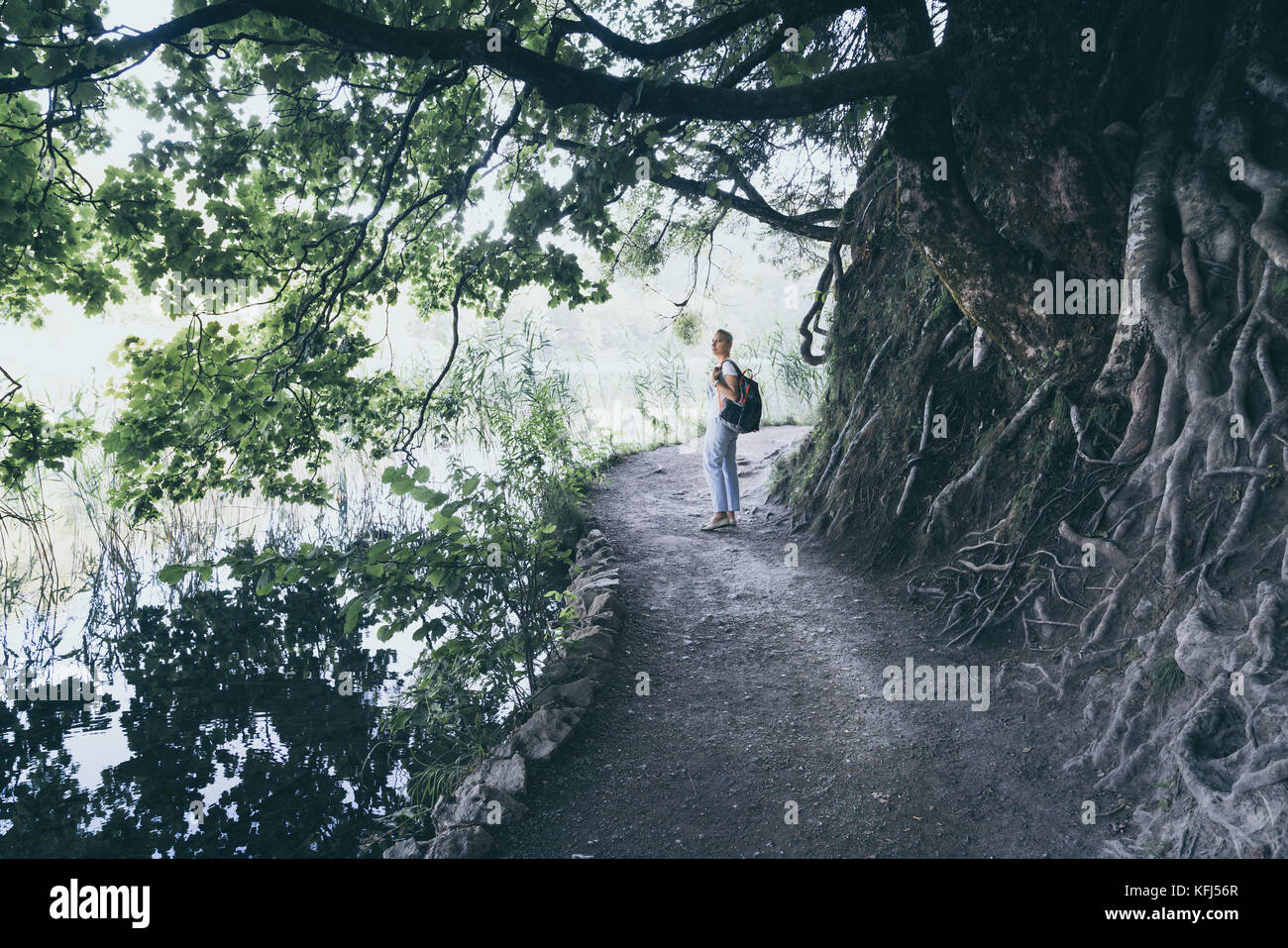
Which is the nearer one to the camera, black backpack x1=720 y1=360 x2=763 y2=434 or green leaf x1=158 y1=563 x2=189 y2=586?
green leaf x1=158 y1=563 x2=189 y2=586

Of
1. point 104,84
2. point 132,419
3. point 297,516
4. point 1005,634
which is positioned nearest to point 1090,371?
point 1005,634

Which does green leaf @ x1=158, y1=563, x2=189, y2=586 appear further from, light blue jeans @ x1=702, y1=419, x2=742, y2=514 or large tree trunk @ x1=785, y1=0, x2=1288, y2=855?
light blue jeans @ x1=702, y1=419, x2=742, y2=514

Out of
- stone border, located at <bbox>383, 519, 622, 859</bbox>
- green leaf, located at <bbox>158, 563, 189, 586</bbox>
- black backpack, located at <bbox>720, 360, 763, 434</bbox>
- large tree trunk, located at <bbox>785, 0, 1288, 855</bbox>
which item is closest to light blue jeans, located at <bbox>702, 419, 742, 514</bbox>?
black backpack, located at <bbox>720, 360, 763, 434</bbox>

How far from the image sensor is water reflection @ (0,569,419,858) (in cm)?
428

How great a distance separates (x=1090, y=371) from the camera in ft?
14.6

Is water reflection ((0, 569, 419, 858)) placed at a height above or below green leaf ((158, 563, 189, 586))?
below

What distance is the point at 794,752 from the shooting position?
12.7 feet

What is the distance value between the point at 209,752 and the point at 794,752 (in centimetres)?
403

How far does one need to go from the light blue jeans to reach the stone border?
2176mm

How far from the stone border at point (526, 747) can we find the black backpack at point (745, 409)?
2.19m

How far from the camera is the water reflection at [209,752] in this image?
428 centimetres

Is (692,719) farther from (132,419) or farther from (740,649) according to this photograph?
(132,419)
